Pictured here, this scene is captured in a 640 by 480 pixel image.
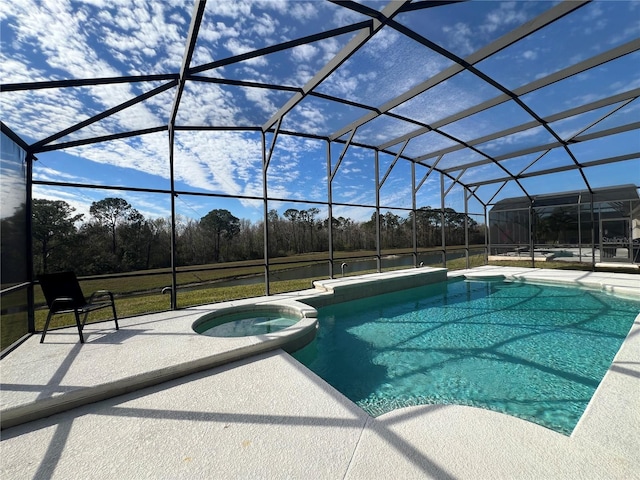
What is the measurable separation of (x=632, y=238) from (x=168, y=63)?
14787mm

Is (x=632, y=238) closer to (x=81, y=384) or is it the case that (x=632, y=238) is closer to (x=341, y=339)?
(x=341, y=339)

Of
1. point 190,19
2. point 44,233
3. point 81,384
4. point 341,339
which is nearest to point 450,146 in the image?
point 341,339

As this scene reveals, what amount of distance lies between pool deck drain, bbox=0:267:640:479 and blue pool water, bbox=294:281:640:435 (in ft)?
2.07

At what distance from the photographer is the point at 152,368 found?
253cm

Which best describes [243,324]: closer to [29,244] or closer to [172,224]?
[172,224]

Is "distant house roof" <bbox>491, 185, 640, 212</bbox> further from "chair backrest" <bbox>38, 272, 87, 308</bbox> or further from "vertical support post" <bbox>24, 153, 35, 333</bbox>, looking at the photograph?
"vertical support post" <bbox>24, 153, 35, 333</bbox>

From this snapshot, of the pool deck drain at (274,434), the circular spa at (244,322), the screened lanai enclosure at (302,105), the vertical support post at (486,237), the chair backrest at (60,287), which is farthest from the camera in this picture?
the vertical support post at (486,237)

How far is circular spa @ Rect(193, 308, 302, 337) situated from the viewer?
14.4ft

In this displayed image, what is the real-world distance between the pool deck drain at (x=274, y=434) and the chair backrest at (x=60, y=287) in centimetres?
84

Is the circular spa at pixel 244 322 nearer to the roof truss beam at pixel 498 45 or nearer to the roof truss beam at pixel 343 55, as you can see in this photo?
the roof truss beam at pixel 343 55

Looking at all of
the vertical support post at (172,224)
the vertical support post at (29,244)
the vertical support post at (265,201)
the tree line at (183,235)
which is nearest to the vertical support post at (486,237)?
the tree line at (183,235)

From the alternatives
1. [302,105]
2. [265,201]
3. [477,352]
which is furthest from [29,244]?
[477,352]

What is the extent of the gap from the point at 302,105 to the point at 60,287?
4826 mm

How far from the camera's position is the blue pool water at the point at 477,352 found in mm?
2727
